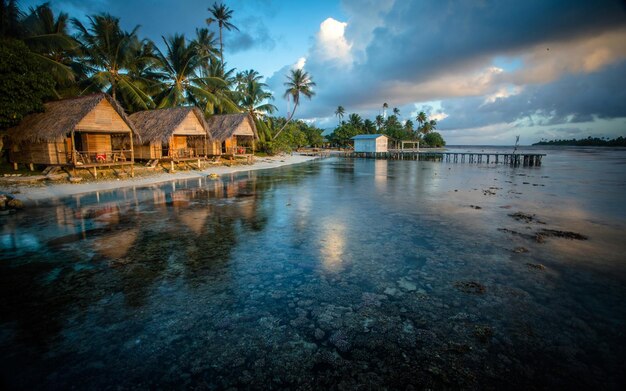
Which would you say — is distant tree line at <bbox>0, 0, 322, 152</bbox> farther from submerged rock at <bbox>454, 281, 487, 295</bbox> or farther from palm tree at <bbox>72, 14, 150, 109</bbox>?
submerged rock at <bbox>454, 281, 487, 295</bbox>

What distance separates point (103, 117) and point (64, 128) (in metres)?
2.42

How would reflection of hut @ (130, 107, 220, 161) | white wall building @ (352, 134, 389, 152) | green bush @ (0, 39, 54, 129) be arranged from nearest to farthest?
green bush @ (0, 39, 54, 129) < reflection of hut @ (130, 107, 220, 161) < white wall building @ (352, 134, 389, 152)

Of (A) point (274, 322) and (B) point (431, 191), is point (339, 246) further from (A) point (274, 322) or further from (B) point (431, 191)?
(B) point (431, 191)

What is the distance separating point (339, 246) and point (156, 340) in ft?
15.2

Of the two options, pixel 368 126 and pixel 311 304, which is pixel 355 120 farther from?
pixel 311 304

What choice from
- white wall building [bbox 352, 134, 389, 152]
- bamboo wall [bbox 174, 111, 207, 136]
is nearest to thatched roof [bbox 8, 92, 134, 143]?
bamboo wall [bbox 174, 111, 207, 136]

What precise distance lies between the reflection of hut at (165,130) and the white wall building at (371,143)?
3709 cm

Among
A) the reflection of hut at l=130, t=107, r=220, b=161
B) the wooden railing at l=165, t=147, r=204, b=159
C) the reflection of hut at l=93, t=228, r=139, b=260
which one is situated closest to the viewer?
the reflection of hut at l=93, t=228, r=139, b=260

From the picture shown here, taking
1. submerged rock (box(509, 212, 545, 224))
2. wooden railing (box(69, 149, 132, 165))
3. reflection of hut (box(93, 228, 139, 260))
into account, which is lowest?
submerged rock (box(509, 212, 545, 224))

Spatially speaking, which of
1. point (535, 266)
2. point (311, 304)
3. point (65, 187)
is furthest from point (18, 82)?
point (535, 266)

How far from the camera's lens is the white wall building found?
190 ft

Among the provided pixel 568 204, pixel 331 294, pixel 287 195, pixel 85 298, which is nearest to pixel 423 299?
pixel 331 294

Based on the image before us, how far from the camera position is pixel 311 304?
4914 millimetres

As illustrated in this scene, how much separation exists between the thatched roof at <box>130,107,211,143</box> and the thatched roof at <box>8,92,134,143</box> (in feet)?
11.0
